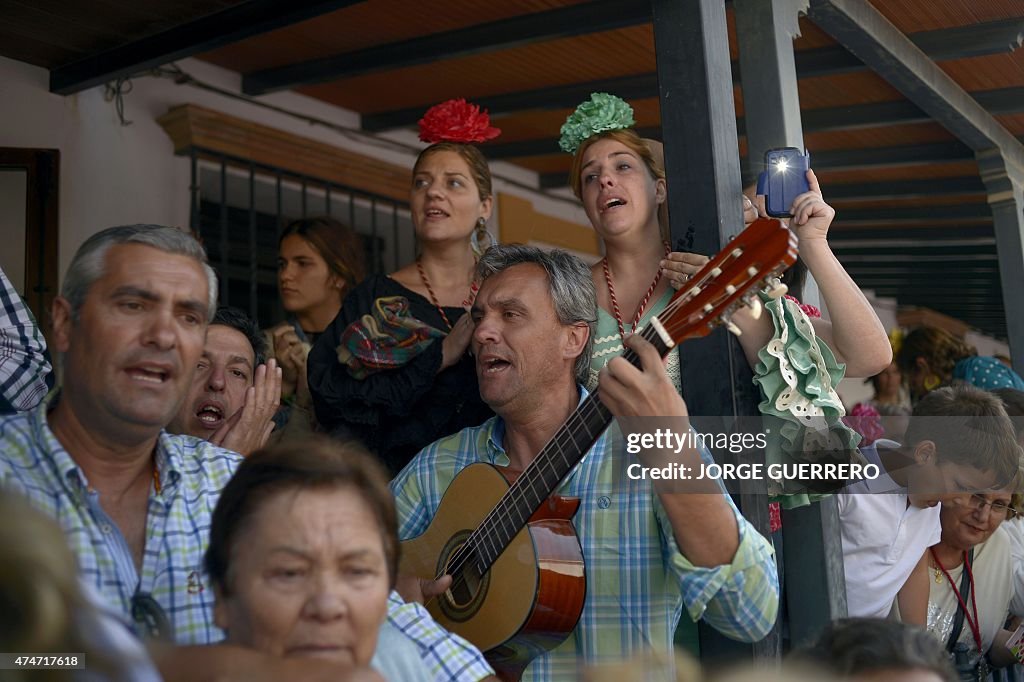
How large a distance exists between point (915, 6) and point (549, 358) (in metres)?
2.37

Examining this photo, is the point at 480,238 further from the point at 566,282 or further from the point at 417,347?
the point at 566,282

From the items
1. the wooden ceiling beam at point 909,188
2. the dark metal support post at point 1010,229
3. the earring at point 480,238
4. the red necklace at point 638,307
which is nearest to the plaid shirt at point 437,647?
the red necklace at point 638,307

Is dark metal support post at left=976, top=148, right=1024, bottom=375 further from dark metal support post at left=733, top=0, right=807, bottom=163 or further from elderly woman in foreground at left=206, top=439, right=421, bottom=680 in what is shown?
elderly woman in foreground at left=206, top=439, right=421, bottom=680

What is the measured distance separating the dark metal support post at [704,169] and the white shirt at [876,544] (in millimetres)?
532

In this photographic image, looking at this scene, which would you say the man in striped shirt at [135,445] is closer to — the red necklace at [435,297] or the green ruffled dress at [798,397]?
the green ruffled dress at [798,397]

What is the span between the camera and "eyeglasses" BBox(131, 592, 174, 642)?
168 cm

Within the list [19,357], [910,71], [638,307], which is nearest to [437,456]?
[638,307]

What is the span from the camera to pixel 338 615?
1545 mm

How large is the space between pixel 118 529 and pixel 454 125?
2.08 metres

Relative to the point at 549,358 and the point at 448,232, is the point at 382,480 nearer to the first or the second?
the point at 549,358

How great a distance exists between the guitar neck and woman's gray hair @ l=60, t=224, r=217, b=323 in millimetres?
826

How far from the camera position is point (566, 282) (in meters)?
2.90

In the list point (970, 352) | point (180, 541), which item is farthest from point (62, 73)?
point (970, 352)

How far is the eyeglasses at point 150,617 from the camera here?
168 cm
